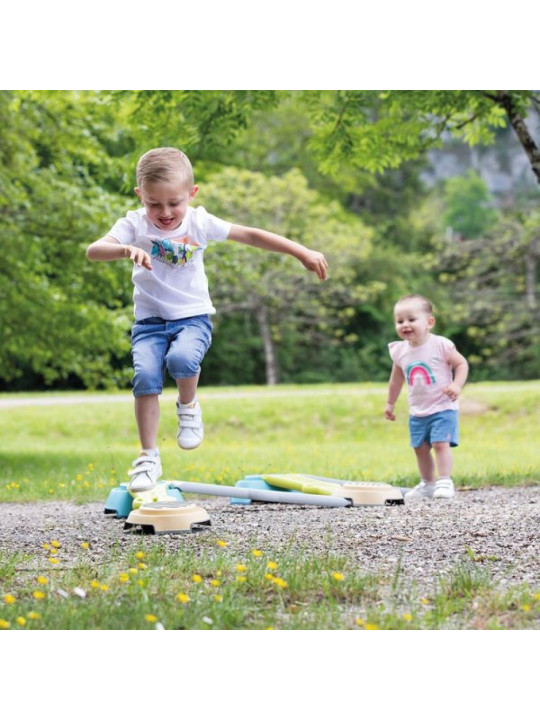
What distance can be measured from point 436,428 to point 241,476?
84.9 inches

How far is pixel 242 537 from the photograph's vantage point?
4.36m

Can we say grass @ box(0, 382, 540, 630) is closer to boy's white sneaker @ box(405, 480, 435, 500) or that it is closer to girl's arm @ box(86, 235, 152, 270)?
boy's white sneaker @ box(405, 480, 435, 500)

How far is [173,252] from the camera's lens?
462 cm

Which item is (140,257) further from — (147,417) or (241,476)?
(241,476)

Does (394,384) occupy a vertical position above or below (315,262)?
below

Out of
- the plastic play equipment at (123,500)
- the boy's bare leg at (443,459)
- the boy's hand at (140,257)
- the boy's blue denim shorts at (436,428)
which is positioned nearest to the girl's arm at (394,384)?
the boy's blue denim shorts at (436,428)

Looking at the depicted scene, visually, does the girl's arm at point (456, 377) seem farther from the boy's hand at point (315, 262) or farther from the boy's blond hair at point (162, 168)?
the boy's blond hair at point (162, 168)

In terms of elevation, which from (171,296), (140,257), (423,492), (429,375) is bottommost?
(423,492)

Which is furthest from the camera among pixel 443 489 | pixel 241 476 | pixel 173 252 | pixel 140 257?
pixel 241 476

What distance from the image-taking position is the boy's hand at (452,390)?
6.02m

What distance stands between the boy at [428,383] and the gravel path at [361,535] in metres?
0.56

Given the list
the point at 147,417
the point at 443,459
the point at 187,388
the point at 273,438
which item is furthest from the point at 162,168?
the point at 273,438
